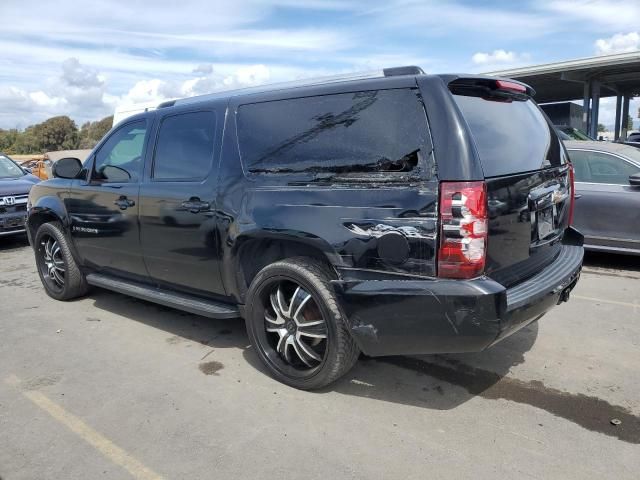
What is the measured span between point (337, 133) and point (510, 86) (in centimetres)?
118

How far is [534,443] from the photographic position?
116 inches

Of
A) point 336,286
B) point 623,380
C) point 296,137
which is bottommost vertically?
point 623,380

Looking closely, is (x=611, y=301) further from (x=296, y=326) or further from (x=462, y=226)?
(x=296, y=326)

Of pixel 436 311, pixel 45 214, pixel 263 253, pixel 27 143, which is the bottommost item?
pixel 436 311

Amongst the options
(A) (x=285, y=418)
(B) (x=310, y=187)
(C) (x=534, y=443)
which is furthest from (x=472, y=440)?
(B) (x=310, y=187)

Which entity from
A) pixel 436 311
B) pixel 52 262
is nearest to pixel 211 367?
pixel 436 311

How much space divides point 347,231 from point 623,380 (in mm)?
2221

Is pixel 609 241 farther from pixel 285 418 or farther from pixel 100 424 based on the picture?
pixel 100 424

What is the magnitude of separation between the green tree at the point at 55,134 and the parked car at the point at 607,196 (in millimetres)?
60777

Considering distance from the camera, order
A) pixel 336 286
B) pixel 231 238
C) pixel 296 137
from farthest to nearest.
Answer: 1. pixel 231 238
2. pixel 296 137
3. pixel 336 286

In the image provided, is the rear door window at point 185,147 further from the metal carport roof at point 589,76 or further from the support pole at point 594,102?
the support pole at point 594,102

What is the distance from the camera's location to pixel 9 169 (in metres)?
10.1

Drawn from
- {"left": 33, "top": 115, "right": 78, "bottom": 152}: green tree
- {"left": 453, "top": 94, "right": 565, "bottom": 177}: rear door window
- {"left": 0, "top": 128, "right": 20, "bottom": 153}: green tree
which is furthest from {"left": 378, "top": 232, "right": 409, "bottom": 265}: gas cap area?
{"left": 0, "top": 128, "right": 20, "bottom": 153}: green tree

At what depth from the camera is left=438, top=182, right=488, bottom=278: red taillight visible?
280 cm
